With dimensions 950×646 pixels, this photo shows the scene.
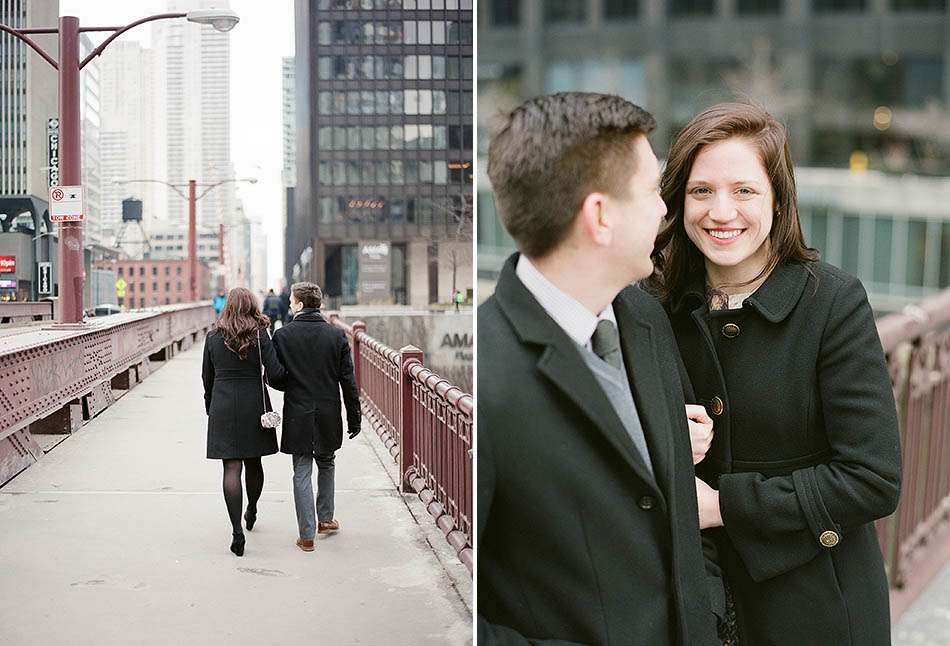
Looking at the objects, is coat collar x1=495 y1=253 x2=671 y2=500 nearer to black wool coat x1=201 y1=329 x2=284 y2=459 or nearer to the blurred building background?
the blurred building background

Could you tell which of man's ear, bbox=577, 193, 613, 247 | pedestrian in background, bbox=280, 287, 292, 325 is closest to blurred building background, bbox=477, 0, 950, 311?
man's ear, bbox=577, 193, 613, 247

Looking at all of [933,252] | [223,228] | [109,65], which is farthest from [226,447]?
[933,252]

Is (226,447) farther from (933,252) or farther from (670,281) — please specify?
(933,252)

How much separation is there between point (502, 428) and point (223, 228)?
237cm

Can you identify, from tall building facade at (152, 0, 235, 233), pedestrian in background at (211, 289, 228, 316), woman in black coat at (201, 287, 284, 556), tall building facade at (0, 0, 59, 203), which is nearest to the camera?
tall building facade at (0, 0, 59, 203)

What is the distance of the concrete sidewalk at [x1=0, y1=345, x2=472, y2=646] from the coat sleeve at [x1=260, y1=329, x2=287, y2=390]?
0.29 m

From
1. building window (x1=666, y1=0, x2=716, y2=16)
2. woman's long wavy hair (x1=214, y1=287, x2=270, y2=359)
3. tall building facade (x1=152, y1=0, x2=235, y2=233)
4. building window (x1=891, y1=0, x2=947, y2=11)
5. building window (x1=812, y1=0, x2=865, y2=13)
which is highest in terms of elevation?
tall building facade (x1=152, y1=0, x2=235, y2=233)

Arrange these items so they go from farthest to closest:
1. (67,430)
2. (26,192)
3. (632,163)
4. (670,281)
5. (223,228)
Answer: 1. (223,228)
2. (67,430)
3. (26,192)
4. (670,281)
5. (632,163)

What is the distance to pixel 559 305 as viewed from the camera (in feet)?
4.35

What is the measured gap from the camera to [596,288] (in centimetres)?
134

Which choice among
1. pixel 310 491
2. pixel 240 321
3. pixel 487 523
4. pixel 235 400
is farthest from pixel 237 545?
pixel 487 523

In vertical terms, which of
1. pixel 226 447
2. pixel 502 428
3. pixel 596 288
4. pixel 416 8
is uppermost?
pixel 416 8

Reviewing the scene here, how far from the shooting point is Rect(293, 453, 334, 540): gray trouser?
2.99 m

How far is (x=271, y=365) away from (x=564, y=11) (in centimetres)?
254
